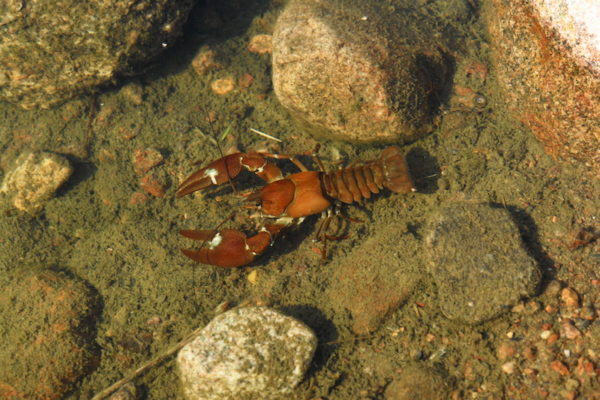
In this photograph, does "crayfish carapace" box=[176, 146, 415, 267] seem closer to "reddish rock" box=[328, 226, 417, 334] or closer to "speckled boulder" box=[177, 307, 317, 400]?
"reddish rock" box=[328, 226, 417, 334]

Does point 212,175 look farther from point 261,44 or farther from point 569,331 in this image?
point 569,331

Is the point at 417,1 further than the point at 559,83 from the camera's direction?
Yes

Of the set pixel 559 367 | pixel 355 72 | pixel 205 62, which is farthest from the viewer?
pixel 205 62

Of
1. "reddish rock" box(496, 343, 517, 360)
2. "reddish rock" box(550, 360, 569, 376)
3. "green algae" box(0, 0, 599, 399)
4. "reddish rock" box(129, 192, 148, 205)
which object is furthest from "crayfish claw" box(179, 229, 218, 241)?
"reddish rock" box(550, 360, 569, 376)

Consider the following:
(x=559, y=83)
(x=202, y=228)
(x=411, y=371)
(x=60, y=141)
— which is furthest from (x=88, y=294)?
(x=559, y=83)

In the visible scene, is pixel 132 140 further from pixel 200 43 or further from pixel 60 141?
pixel 200 43

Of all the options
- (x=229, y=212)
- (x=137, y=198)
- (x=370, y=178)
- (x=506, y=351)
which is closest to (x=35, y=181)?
(x=137, y=198)
